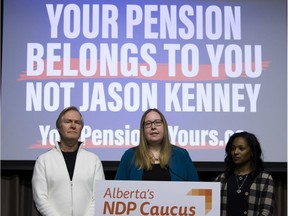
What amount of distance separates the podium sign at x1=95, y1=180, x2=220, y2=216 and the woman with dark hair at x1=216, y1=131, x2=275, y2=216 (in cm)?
59

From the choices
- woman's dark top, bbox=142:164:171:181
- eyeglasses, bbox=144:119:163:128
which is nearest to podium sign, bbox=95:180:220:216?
woman's dark top, bbox=142:164:171:181

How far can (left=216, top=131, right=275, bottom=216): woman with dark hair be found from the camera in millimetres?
3305

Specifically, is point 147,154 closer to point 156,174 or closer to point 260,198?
point 156,174

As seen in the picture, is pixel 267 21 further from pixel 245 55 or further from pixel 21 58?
pixel 21 58

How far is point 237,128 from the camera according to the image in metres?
4.84

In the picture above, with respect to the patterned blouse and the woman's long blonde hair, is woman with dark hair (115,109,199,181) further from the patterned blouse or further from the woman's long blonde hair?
the patterned blouse

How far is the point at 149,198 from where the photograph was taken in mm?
2855

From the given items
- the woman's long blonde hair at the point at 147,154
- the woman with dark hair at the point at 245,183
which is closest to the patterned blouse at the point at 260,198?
the woman with dark hair at the point at 245,183

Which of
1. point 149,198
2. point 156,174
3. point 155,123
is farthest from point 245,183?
point 149,198

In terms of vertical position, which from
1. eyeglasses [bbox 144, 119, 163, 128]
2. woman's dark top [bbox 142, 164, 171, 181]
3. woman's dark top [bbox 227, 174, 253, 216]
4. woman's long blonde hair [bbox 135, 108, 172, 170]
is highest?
eyeglasses [bbox 144, 119, 163, 128]

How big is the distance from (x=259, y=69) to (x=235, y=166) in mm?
1618

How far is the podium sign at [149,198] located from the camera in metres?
2.82

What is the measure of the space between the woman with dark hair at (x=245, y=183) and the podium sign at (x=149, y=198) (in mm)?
593

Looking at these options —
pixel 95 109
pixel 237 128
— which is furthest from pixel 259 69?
pixel 95 109
